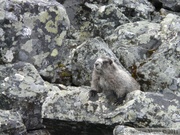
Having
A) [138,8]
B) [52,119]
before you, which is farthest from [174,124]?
[138,8]

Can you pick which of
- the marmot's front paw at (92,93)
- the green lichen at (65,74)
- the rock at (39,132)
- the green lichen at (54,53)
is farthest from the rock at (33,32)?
the rock at (39,132)

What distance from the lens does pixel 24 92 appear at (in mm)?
10977

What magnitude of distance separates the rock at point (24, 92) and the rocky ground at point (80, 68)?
2cm

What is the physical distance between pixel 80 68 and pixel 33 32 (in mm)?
1647

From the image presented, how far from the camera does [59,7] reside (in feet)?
45.1

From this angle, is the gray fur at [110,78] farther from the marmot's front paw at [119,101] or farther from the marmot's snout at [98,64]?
the marmot's front paw at [119,101]

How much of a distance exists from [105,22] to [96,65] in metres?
4.37

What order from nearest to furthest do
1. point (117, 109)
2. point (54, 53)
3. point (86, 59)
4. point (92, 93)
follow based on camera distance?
point (117, 109) → point (92, 93) → point (86, 59) → point (54, 53)

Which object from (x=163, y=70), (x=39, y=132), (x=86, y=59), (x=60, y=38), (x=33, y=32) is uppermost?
(x=33, y=32)

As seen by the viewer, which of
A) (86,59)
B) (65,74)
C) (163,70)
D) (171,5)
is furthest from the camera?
(171,5)

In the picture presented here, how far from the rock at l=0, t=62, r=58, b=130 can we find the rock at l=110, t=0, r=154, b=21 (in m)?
5.95

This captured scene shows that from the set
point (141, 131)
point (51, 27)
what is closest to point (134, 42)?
point (51, 27)

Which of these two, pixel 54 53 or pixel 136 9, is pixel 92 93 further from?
pixel 136 9

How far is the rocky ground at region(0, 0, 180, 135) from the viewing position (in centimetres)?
953
